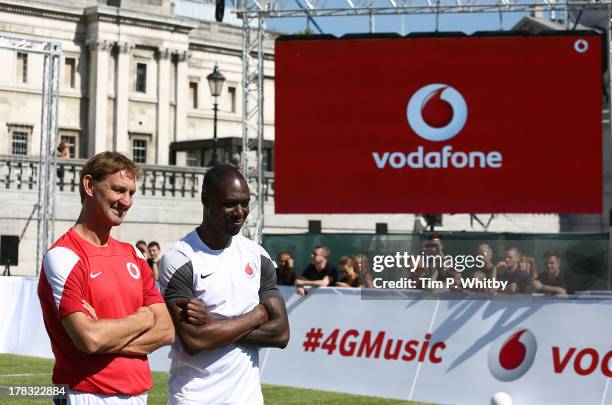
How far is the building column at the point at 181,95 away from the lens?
61.2 m

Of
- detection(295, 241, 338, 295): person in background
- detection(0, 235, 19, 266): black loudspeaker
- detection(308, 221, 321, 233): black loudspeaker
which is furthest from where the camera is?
detection(0, 235, 19, 266): black loudspeaker

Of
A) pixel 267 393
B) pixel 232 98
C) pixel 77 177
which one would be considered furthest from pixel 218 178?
pixel 232 98

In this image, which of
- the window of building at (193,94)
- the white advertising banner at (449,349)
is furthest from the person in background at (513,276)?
the window of building at (193,94)

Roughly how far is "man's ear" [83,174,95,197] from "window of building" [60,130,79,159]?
2115 inches

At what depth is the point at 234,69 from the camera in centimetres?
6481

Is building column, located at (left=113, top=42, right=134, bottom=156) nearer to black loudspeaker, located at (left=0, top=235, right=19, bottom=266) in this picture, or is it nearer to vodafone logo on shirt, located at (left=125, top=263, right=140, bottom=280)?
black loudspeaker, located at (left=0, top=235, right=19, bottom=266)

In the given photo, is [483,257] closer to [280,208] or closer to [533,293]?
[533,293]

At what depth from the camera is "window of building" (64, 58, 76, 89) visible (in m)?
57.6

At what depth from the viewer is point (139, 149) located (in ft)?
197

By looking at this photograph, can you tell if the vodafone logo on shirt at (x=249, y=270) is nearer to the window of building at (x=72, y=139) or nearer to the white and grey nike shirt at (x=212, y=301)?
the white and grey nike shirt at (x=212, y=301)

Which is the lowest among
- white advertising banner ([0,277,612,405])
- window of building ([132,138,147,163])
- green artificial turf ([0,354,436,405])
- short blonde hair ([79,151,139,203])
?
green artificial turf ([0,354,436,405])

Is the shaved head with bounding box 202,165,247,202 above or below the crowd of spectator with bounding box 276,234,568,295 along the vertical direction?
above

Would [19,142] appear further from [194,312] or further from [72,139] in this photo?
[194,312]
